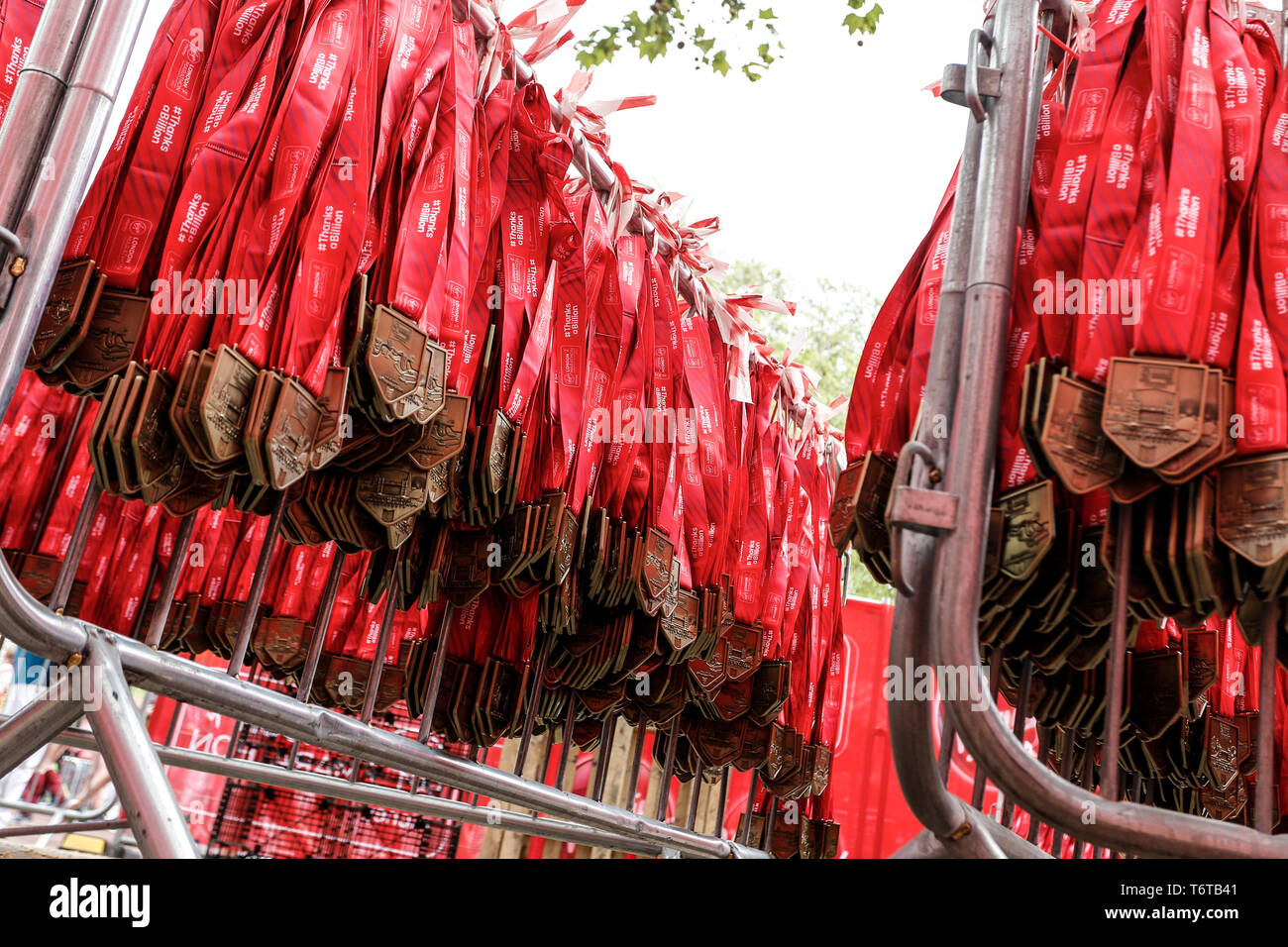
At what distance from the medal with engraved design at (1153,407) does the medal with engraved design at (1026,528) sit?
12 cm

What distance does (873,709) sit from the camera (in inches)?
214

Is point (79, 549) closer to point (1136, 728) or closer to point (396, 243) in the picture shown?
point (396, 243)

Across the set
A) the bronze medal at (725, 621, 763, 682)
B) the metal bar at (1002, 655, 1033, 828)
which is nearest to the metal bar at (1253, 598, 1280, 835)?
the metal bar at (1002, 655, 1033, 828)

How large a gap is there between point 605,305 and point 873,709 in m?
3.69

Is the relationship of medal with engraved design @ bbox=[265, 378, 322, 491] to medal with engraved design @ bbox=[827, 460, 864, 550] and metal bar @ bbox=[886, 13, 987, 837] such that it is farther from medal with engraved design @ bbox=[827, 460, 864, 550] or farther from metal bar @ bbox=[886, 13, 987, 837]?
metal bar @ bbox=[886, 13, 987, 837]

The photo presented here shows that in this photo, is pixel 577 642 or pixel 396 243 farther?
pixel 577 642

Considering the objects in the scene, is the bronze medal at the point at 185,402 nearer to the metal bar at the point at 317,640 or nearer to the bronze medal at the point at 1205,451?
the metal bar at the point at 317,640

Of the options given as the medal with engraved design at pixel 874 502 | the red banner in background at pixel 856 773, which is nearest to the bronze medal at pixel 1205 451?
the medal with engraved design at pixel 874 502

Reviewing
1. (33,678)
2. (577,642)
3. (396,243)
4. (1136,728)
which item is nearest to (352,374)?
(396,243)

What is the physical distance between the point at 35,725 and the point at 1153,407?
1.24 meters

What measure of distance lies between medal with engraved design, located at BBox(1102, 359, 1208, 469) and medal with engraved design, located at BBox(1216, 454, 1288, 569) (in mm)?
72

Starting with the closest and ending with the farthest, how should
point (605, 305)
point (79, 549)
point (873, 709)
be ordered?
1. point (79, 549)
2. point (605, 305)
3. point (873, 709)
